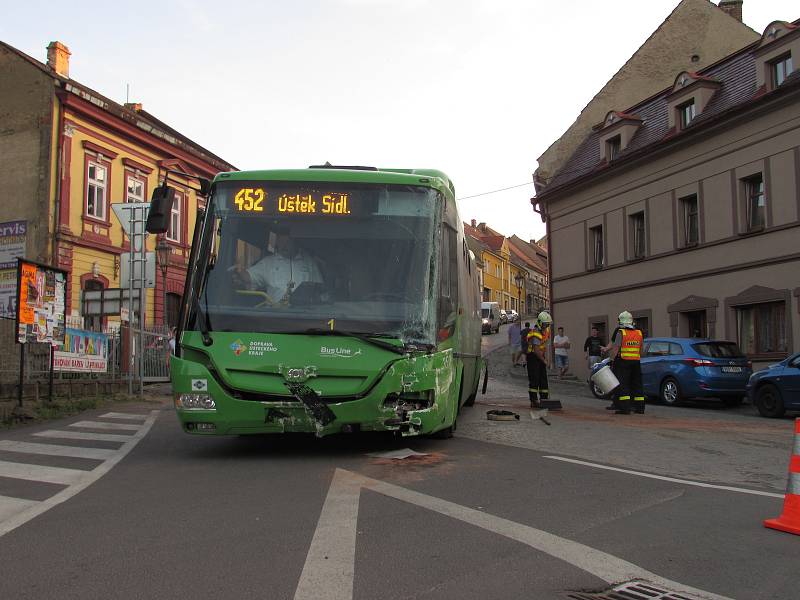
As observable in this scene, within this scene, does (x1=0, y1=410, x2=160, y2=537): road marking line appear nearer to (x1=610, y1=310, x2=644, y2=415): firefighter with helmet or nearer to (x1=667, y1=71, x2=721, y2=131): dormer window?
(x1=610, y1=310, x2=644, y2=415): firefighter with helmet

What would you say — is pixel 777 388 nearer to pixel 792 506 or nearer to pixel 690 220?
pixel 690 220

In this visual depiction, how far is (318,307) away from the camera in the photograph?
7.53 metres

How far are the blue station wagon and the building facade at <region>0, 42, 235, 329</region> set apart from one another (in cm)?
1507

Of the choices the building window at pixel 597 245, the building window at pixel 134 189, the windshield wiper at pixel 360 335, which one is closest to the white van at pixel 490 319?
the building window at pixel 597 245

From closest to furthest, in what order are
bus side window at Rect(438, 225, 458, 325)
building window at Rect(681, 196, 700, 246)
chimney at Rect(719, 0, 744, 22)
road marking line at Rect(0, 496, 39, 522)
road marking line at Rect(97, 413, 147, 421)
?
road marking line at Rect(0, 496, 39, 522) < bus side window at Rect(438, 225, 458, 325) < road marking line at Rect(97, 413, 147, 421) < building window at Rect(681, 196, 700, 246) < chimney at Rect(719, 0, 744, 22)

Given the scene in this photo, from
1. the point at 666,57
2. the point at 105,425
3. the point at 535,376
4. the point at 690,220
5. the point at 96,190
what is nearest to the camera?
the point at 105,425

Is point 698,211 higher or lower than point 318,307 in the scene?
higher

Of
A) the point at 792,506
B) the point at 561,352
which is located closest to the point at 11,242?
the point at 561,352

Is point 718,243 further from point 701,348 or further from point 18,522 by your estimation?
point 18,522

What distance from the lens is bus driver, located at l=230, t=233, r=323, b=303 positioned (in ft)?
25.0

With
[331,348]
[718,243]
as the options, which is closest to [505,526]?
[331,348]

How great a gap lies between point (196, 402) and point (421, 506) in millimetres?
2804

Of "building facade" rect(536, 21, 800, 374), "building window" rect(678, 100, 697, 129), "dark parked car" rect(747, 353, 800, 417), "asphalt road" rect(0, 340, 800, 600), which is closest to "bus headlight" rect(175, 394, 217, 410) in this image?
"asphalt road" rect(0, 340, 800, 600)

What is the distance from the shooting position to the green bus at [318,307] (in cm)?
725
